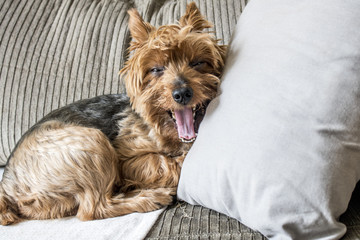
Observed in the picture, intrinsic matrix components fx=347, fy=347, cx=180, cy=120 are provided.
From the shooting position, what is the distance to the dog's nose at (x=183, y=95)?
153 cm

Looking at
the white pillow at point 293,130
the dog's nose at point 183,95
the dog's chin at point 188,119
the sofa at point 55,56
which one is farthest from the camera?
the sofa at point 55,56

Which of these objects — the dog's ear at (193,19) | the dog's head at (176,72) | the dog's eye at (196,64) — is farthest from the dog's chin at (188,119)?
the dog's ear at (193,19)

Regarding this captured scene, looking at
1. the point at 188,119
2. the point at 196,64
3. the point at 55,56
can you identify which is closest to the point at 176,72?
the point at 196,64

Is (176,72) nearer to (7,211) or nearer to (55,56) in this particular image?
(7,211)

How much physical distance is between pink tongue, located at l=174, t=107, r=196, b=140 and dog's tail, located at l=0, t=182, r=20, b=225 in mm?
866

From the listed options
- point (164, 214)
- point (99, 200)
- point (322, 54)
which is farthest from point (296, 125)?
point (99, 200)

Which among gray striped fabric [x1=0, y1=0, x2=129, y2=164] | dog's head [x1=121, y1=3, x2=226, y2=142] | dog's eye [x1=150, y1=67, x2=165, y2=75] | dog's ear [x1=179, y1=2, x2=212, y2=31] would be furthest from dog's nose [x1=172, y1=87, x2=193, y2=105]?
gray striped fabric [x1=0, y1=0, x2=129, y2=164]

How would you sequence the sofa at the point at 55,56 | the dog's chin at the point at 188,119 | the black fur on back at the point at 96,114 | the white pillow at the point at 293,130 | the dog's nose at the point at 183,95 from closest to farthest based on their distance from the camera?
1. the white pillow at the point at 293,130
2. the dog's nose at the point at 183,95
3. the dog's chin at the point at 188,119
4. the black fur on back at the point at 96,114
5. the sofa at the point at 55,56

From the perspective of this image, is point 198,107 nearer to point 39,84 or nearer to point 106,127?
point 106,127

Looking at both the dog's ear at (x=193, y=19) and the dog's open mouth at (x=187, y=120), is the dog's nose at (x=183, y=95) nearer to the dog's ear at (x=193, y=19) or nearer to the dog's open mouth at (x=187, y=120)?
the dog's open mouth at (x=187, y=120)

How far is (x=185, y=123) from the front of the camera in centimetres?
167

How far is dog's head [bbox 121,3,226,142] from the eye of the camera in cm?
158

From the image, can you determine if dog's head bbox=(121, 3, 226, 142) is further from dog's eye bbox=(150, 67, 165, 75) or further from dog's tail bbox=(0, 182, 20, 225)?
dog's tail bbox=(0, 182, 20, 225)

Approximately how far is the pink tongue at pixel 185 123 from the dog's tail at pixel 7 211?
87cm
